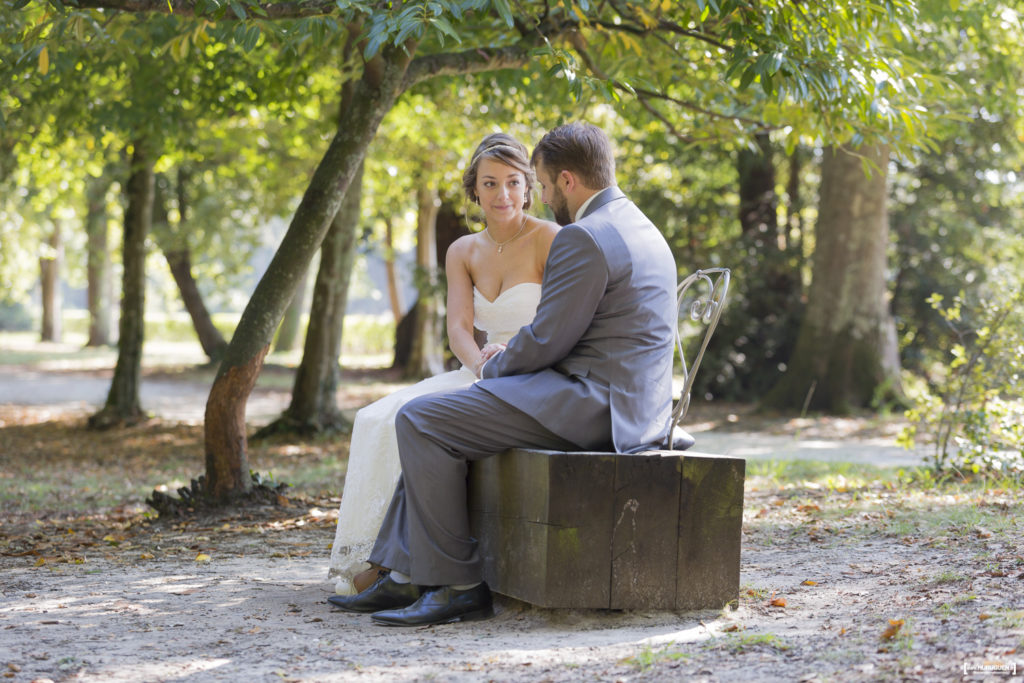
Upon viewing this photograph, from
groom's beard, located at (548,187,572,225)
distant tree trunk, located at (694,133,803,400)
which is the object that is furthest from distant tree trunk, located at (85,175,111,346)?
groom's beard, located at (548,187,572,225)

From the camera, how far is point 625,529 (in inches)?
158

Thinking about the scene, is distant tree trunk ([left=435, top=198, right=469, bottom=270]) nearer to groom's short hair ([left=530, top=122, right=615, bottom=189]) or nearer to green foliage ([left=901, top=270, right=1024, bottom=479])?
green foliage ([left=901, top=270, right=1024, bottom=479])

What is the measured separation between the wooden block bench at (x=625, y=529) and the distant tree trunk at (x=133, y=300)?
10.5 meters

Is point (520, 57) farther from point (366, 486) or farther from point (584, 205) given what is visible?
point (366, 486)

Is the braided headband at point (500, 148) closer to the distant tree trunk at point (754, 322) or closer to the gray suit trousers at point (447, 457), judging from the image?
the gray suit trousers at point (447, 457)

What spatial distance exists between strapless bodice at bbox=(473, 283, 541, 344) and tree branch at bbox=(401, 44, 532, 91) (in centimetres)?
261

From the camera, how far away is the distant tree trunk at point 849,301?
13.9 m

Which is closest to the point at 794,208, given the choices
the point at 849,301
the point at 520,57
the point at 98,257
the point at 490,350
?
the point at 849,301

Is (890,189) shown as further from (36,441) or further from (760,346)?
(36,441)

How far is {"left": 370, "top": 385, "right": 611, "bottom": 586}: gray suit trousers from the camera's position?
13.7ft

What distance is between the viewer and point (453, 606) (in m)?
4.29

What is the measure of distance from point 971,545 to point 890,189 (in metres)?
13.4

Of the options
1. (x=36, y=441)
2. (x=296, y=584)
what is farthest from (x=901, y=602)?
(x=36, y=441)

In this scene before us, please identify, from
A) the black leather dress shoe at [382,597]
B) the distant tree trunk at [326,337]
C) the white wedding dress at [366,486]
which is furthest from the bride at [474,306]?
the distant tree trunk at [326,337]
